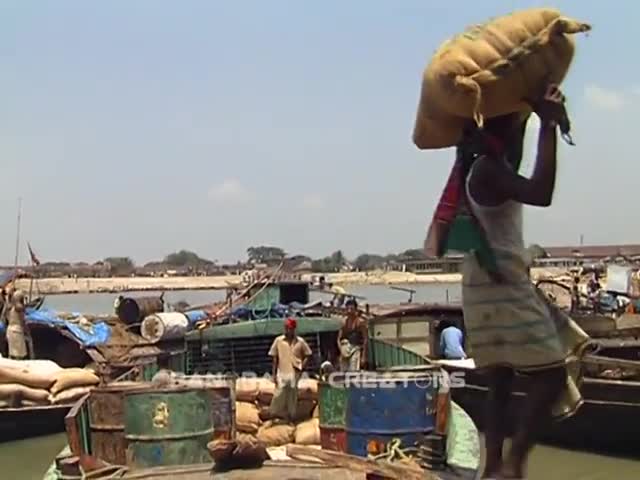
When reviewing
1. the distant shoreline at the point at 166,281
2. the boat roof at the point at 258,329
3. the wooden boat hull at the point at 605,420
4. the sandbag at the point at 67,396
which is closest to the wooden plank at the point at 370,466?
the boat roof at the point at 258,329

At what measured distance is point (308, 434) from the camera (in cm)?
1004

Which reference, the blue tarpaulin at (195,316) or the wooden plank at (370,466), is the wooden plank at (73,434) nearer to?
the wooden plank at (370,466)

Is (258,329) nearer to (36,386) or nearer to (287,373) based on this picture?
(287,373)

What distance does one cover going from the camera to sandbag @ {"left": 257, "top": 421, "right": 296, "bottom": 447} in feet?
33.4

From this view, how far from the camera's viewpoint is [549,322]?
12.5 feet

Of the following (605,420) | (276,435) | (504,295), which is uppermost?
(504,295)

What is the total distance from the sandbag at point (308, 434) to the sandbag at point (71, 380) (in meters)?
7.78

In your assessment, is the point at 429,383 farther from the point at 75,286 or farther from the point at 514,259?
the point at 75,286

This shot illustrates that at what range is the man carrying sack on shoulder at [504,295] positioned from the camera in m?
3.74

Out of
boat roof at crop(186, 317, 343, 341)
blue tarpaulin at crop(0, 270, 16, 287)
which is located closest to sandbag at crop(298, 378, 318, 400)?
boat roof at crop(186, 317, 343, 341)

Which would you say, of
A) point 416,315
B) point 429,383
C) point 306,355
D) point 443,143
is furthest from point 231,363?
point 443,143

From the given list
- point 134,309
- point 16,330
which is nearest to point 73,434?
point 16,330

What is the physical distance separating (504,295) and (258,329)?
11.0m

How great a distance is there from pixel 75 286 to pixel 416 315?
109 metres
